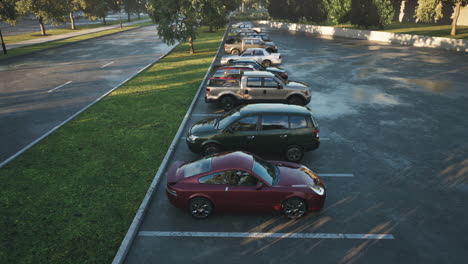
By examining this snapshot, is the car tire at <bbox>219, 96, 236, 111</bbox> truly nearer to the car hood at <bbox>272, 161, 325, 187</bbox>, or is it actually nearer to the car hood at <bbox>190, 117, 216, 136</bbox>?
the car hood at <bbox>190, 117, 216, 136</bbox>

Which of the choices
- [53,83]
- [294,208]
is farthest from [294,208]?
[53,83]

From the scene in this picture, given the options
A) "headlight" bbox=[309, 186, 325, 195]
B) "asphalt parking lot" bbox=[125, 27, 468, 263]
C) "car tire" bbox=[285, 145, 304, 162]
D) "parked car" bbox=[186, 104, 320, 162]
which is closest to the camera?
"asphalt parking lot" bbox=[125, 27, 468, 263]

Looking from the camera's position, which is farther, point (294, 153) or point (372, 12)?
point (372, 12)

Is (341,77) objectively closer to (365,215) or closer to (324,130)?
(324,130)

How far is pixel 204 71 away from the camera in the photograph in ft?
76.5

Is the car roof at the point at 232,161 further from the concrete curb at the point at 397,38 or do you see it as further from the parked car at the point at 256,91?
the concrete curb at the point at 397,38

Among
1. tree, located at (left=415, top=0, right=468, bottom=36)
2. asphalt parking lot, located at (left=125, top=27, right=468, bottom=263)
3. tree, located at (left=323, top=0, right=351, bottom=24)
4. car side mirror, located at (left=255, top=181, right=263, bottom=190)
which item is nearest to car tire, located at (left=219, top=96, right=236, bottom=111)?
asphalt parking lot, located at (left=125, top=27, right=468, bottom=263)

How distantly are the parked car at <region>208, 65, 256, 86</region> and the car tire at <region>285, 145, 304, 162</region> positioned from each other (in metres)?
5.95

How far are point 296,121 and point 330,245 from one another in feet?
14.2

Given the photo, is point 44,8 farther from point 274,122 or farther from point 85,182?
point 274,122

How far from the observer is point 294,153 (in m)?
10.2

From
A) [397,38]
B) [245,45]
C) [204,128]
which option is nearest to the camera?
[204,128]

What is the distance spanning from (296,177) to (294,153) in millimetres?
2431

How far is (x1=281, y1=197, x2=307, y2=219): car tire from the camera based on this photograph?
24.5ft
